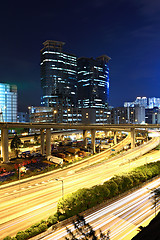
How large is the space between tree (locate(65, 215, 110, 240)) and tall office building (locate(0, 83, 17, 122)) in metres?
125

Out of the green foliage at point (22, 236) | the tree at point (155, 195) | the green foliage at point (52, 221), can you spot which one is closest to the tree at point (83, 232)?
the green foliage at point (52, 221)

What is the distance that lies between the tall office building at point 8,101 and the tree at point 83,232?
125 meters

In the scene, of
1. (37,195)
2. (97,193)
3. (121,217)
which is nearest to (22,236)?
(97,193)

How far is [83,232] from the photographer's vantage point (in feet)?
75.8

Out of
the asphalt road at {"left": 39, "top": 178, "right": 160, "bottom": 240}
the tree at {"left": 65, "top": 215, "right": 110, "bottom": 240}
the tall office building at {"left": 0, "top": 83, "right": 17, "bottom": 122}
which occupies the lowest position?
the asphalt road at {"left": 39, "top": 178, "right": 160, "bottom": 240}

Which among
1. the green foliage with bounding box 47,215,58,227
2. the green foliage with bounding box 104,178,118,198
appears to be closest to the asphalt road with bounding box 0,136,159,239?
the green foliage with bounding box 47,215,58,227

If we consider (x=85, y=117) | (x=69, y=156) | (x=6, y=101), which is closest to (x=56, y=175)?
(x=69, y=156)

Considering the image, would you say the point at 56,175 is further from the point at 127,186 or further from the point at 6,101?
the point at 6,101

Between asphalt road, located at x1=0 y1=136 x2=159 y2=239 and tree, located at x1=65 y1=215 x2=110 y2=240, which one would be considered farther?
asphalt road, located at x1=0 y1=136 x2=159 y2=239

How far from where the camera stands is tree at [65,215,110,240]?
72.1 ft

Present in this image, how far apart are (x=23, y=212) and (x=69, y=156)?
2066 inches

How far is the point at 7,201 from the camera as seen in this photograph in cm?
3347

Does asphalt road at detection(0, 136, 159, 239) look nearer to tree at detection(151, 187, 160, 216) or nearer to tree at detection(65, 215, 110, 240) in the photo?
tree at detection(65, 215, 110, 240)

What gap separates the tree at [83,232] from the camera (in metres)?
22.0
